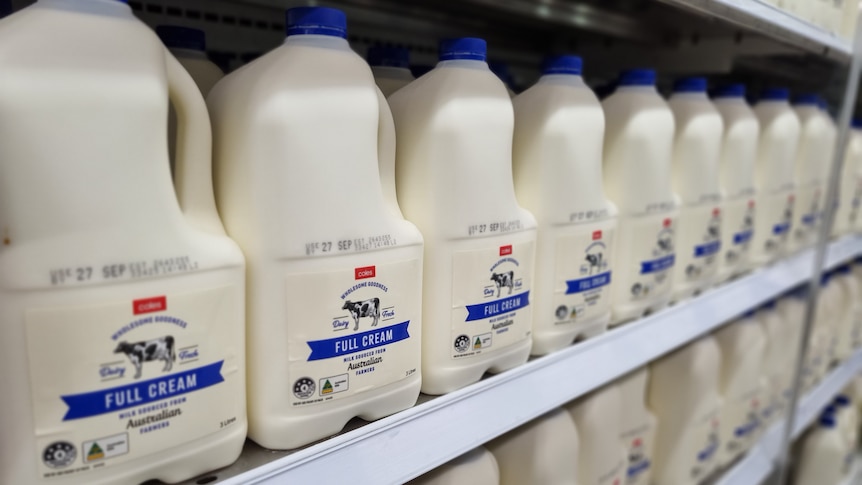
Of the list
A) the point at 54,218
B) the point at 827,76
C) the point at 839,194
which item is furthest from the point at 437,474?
the point at 827,76

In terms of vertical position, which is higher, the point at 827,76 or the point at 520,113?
the point at 827,76

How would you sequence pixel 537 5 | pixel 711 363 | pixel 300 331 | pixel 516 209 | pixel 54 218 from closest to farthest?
pixel 54 218, pixel 300 331, pixel 516 209, pixel 537 5, pixel 711 363

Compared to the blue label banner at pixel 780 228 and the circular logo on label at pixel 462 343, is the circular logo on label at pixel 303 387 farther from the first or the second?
the blue label banner at pixel 780 228

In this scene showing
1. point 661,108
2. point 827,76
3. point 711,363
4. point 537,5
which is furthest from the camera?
point 827,76

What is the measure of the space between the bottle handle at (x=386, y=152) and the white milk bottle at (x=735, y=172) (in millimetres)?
857

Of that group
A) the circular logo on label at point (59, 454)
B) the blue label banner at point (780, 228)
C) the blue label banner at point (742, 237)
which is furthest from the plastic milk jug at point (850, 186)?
the circular logo on label at point (59, 454)

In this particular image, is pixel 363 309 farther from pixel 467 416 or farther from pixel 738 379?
pixel 738 379

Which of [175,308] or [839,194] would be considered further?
[839,194]

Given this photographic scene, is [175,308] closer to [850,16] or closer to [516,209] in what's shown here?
[516,209]

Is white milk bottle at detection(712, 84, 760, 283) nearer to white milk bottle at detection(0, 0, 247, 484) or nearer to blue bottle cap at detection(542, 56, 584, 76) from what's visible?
blue bottle cap at detection(542, 56, 584, 76)

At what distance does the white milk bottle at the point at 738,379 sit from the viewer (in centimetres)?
142

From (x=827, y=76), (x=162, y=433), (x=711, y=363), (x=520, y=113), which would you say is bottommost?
(x=711, y=363)

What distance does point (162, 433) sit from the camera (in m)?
0.51

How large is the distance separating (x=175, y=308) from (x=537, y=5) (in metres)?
1.00
